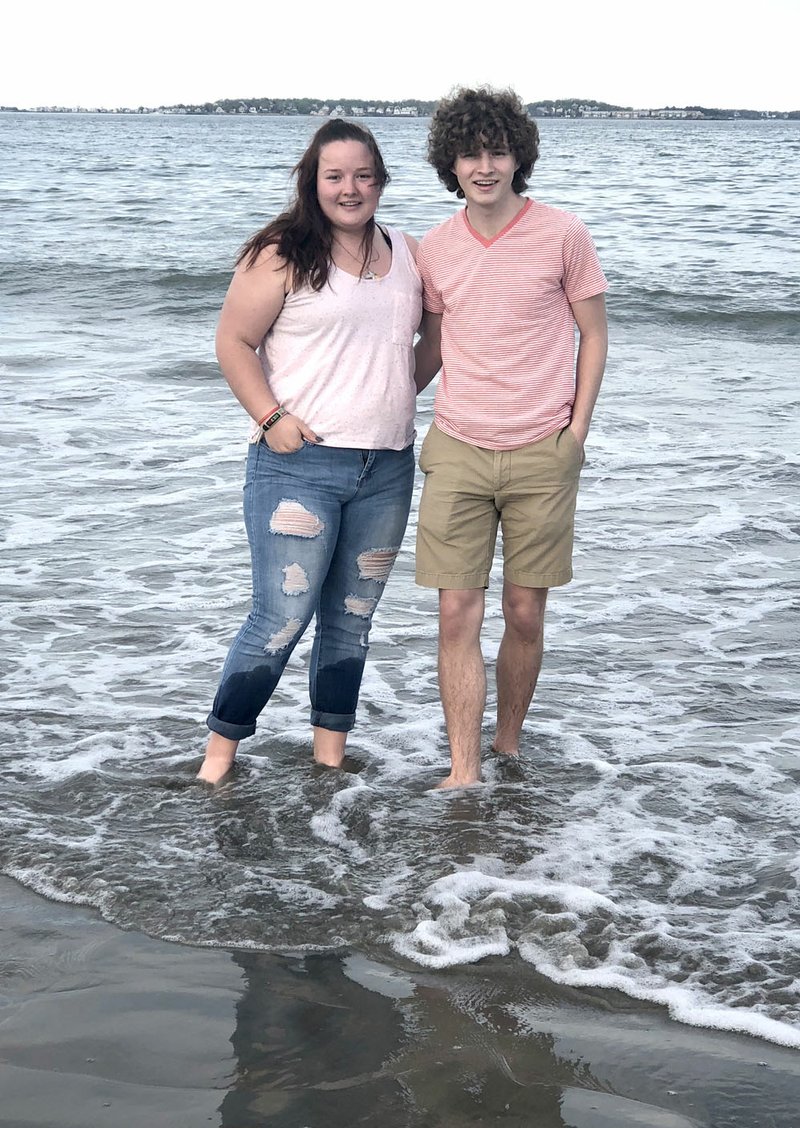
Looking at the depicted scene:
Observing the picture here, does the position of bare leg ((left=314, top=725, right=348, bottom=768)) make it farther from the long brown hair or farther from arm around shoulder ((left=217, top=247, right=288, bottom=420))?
the long brown hair

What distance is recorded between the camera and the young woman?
12.2 ft

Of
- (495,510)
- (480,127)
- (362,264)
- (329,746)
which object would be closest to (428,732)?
(329,746)

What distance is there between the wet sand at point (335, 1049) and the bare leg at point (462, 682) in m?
1.13

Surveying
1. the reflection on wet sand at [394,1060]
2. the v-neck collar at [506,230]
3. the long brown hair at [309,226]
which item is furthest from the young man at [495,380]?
the reflection on wet sand at [394,1060]

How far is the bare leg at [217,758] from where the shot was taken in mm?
4215

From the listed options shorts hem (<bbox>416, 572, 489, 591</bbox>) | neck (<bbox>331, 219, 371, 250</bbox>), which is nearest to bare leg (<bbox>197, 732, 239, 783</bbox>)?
shorts hem (<bbox>416, 572, 489, 591</bbox>)

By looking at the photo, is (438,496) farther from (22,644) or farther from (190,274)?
(190,274)

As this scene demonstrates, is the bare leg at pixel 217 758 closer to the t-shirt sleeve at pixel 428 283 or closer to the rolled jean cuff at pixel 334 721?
the rolled jean cuff at pixel 334 721

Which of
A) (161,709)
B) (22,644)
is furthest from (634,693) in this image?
(22,644)

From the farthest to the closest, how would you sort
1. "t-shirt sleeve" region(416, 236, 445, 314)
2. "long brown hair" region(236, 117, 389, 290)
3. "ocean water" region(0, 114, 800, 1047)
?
1. "t-shirt sleeve" region(416, 236, 445, 314)
2. "long brown hair" region(236, 117, 389, 290)
3. "ocean water" region(0, 114, 800, 1047)

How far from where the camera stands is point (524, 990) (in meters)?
3.04

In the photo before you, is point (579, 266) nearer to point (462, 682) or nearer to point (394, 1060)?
point (462, 682)

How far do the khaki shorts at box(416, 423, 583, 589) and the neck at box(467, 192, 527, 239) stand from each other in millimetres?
616

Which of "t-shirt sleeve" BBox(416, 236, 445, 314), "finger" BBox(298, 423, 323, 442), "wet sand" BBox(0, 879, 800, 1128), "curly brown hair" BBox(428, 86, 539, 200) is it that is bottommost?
"wet sand" BBox(0, 879, 800, 1128)
